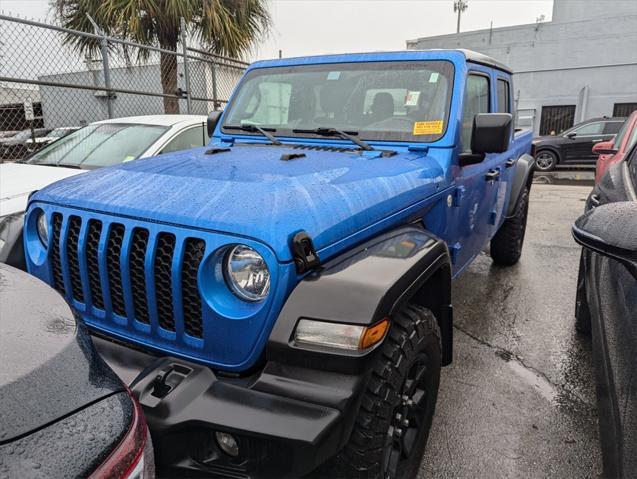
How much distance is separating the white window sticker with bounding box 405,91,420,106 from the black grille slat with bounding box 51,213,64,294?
200 cm

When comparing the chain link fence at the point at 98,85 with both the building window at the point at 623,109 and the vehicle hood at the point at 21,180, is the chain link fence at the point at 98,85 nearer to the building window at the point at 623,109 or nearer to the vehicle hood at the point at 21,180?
the vehicle hood at the point at 21,180

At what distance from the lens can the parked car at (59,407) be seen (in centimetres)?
89

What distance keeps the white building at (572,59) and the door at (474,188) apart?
1480cm

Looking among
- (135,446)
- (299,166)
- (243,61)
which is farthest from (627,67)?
(135,446)

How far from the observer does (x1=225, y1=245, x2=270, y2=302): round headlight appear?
1.59 m

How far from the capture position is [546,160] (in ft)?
45.3

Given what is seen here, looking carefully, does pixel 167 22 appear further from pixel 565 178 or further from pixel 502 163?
pixel 565 178

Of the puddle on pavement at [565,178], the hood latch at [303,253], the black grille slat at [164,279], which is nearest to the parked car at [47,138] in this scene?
the black grille slat at [164,279]

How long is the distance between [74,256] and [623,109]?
21049 mm

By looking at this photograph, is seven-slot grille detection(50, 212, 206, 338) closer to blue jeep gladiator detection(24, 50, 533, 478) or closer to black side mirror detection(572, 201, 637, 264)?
blue jeep gladiator detection(24, 50, 533, 478)

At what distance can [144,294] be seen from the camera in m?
1.77

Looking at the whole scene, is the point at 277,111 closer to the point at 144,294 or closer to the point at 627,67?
the point at 144,294

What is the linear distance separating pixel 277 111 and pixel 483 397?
2.22 m

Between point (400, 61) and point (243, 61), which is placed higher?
point (243, 61)
